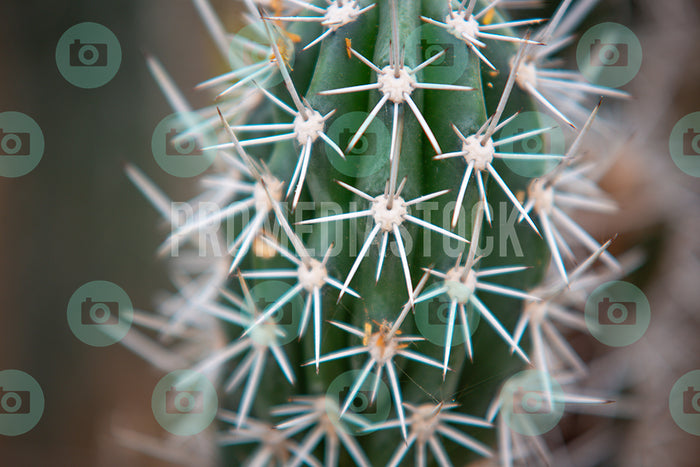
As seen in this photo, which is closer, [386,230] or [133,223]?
[386,230]

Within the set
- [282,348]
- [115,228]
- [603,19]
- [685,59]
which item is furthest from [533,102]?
[115,228]

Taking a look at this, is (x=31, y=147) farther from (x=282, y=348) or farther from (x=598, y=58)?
(x=598, y=58)

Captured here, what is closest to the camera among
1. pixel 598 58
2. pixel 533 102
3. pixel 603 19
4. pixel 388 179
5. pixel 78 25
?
pixel 388 179

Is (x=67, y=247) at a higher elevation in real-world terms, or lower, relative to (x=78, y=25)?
lower

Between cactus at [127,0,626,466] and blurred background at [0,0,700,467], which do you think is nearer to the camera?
cactus at [127,0,626,466]

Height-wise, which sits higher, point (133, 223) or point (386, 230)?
point (133, 223)
